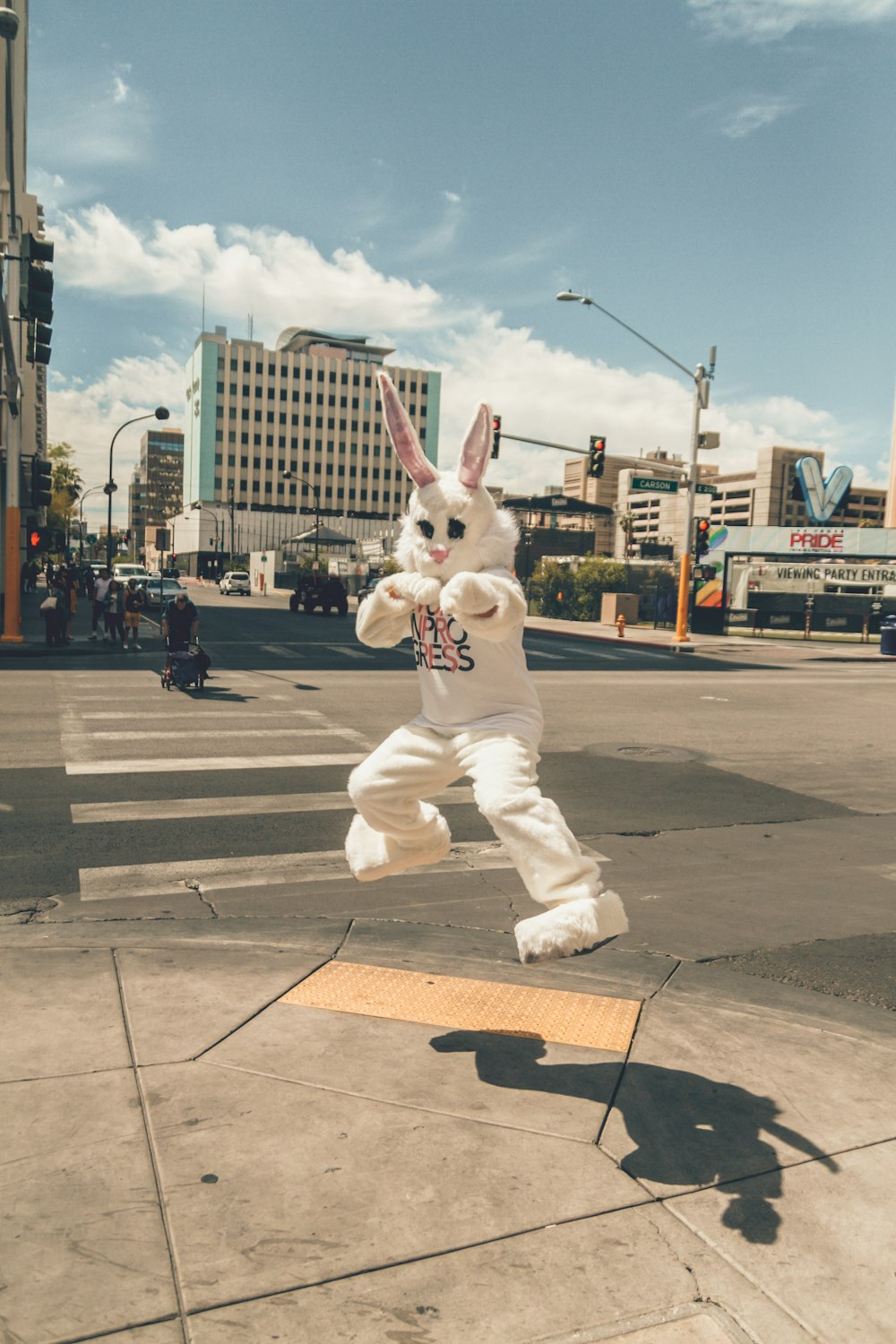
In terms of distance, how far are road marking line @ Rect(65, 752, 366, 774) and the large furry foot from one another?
6190 millimetres

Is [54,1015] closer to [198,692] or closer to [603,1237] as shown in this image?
[603,1237]

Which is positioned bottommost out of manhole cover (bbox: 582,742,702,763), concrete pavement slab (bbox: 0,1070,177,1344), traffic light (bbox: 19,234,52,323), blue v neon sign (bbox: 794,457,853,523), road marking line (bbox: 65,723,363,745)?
concrete pavement slab (bbox: 0,1070,177,1344)

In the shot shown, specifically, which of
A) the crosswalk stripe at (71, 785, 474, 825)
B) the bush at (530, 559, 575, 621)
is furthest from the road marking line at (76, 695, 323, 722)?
the bush at (530, 559, 575, 621)

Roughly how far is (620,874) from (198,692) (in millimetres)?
9763

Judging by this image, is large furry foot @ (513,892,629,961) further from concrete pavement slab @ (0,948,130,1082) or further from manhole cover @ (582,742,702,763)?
manhole cover @ (582,742,702,763)

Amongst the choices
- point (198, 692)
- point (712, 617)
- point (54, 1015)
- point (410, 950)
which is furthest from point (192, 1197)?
point (712, 617)

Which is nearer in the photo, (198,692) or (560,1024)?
(560,1024)

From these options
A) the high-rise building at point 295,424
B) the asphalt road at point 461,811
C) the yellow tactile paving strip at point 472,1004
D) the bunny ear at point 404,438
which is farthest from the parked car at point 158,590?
the high-rise building at point 295,424

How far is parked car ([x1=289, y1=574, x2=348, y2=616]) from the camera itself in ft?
132

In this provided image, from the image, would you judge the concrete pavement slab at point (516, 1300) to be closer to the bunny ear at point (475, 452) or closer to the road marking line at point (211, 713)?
the bunny ear at point (475, 452)

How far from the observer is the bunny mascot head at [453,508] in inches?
168

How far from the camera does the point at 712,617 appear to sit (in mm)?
37656

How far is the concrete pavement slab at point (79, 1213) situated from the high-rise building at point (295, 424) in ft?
444

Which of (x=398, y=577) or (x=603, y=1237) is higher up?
(x=398, y=577)
